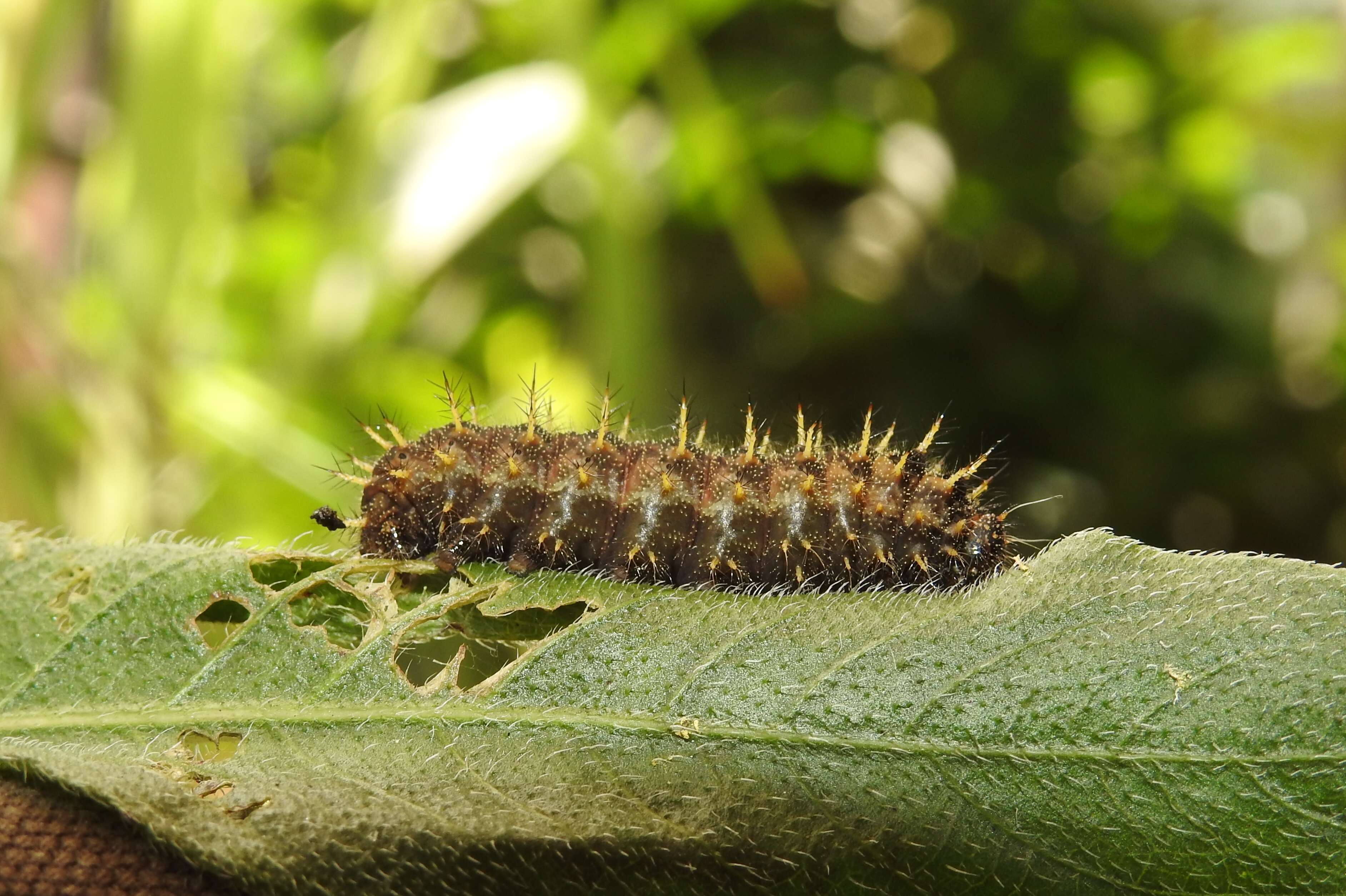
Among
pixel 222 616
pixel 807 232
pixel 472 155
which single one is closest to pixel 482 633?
pixel 222 616

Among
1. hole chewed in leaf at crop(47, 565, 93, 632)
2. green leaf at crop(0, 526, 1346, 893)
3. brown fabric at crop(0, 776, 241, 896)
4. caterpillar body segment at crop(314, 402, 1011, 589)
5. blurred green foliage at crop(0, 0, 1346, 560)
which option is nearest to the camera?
green leaf at crop(0, 526, 1346, 893)

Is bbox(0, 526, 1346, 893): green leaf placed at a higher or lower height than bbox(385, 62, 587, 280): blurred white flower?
lower

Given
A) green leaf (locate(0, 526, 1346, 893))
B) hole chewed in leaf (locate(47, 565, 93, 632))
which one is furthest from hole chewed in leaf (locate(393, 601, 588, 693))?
hole chewed in leaf (locate(47, 565, 93, 632))

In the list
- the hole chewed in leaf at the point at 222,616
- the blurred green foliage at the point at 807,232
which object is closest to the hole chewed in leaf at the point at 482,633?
the hole chewed in leaf at the point at 222,616

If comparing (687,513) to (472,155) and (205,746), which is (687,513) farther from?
(472,155)

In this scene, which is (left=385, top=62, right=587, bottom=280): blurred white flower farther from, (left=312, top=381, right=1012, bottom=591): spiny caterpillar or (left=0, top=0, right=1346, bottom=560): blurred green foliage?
(left=312, top=381, right=1012, bottom=591): spiny caterpillar

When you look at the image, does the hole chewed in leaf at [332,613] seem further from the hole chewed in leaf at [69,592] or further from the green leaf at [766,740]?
the hole chewed in leaf at [69,592]
